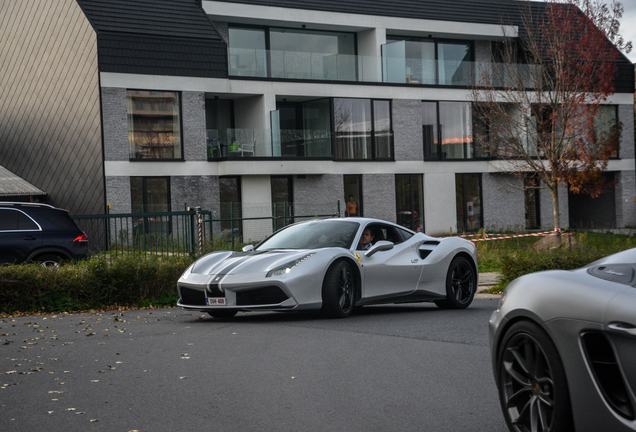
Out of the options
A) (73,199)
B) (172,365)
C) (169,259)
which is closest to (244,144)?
(73,199)

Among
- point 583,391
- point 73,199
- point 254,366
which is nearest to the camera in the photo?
point 583,391

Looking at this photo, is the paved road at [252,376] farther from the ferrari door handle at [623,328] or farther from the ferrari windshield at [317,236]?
the ferrari door handle at [623,328]

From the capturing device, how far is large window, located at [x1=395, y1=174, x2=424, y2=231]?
33719mm

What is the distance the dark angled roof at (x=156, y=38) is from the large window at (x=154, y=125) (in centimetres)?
92

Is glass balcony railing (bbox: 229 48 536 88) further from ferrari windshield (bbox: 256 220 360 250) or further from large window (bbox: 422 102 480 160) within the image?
ferrari windshield (bbox: 256 220 360 250)

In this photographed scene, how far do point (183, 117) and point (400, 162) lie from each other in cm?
979

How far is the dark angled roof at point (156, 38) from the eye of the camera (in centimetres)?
2711

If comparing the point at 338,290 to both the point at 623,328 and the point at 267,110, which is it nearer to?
the point at 623,328

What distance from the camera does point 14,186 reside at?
103 feet

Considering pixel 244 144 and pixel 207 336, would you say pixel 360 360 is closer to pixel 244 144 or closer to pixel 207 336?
pixel 207 336

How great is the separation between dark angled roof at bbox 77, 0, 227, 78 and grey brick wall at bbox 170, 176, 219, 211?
383cm

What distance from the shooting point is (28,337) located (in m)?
8.97

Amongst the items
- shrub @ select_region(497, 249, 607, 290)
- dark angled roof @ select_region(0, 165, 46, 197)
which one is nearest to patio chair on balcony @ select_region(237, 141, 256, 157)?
dark angled roof @ select_region(0, 165, 46, 197)

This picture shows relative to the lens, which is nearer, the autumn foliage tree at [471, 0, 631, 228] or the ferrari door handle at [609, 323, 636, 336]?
the ferrari door handle at [609, 323, 636, 336]
